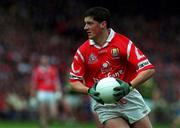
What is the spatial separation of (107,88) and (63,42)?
17.5m

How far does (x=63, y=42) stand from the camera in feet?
85.5

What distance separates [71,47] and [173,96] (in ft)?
14.6

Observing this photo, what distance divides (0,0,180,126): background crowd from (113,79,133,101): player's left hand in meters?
11.4

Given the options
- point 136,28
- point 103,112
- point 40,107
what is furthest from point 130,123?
point 136,28

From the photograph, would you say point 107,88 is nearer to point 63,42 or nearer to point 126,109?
point 126,109

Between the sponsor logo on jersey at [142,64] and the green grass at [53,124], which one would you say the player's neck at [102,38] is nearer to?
the sponsor logo on jersey at [142,64]

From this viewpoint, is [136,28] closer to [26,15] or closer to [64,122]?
[26,15]

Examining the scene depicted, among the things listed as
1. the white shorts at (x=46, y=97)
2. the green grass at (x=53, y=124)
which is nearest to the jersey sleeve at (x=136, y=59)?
the white shorts at (x=46, y=97)

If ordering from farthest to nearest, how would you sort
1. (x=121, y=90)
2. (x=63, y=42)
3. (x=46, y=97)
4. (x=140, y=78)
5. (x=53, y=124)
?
(x=63, y=42) → (x=53, y=124) → (x=46, y=97) → (x=140, y=78) → (x=121, y=90)

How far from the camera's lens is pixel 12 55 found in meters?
23.2

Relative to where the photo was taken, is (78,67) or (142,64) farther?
(78,67)

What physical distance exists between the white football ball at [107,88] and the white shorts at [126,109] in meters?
0.42

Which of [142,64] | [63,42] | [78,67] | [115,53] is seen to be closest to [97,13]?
[115,53]

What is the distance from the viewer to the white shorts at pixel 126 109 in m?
9.15
